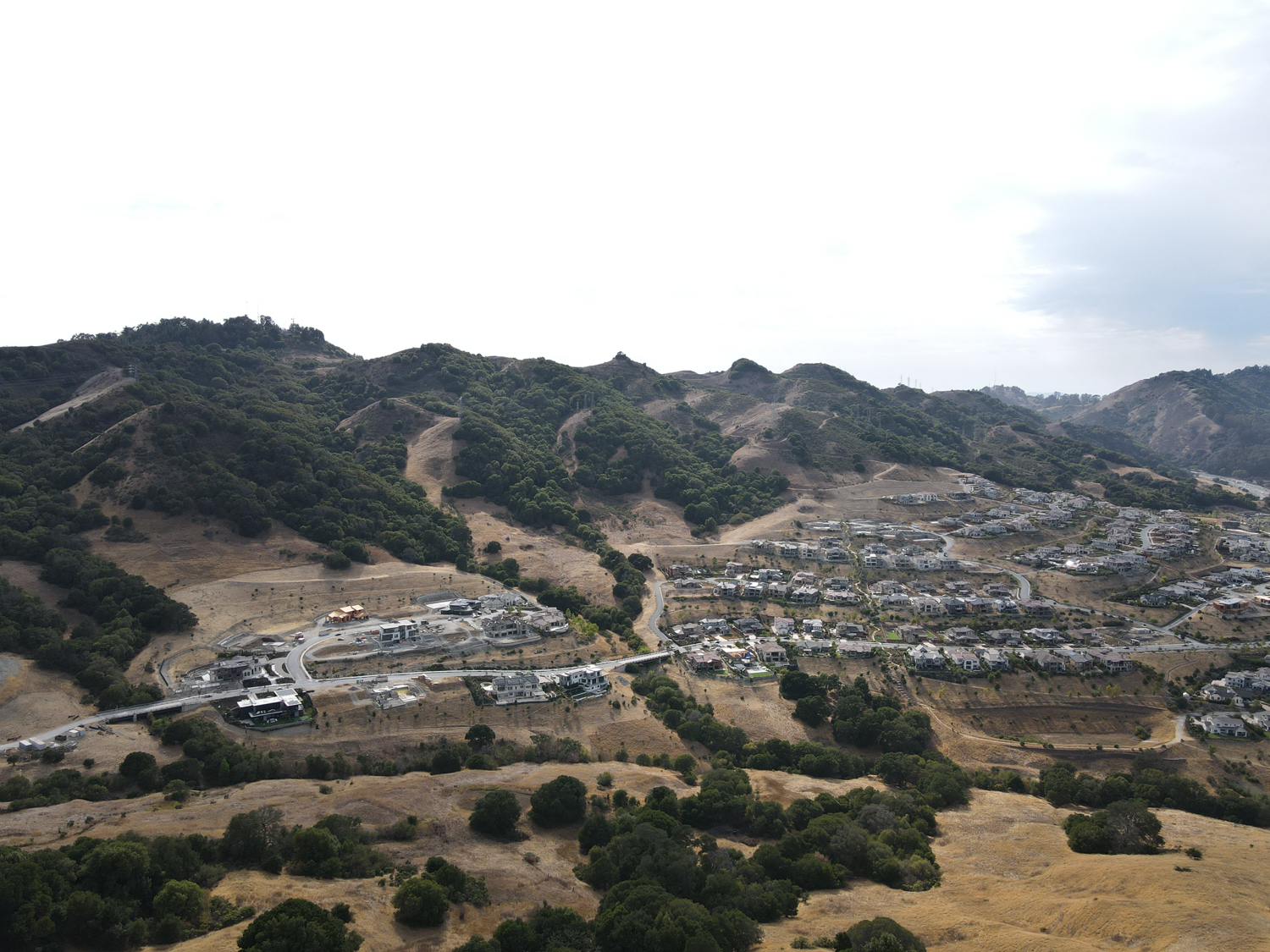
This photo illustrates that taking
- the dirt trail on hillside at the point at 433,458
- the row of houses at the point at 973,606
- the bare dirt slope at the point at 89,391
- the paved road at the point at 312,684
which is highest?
the bare dirt slope at the point at 89,391

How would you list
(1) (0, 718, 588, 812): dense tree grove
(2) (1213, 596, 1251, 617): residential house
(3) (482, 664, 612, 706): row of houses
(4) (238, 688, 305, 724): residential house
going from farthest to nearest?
(2) (1213, 596, 1251, 617): residential house
(3) (482, 664, 612, 706): row of houses
(4) (238, 688, 305, 724): residential house
(1) (0, 718, 588, 812): dense tree grove

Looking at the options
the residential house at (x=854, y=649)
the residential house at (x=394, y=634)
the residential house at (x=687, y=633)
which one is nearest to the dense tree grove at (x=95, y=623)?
the residential house at (x=394, y=634)

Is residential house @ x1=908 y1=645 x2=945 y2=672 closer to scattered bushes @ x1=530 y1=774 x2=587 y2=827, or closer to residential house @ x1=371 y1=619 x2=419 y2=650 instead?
scattered bushes @ x1=530 y1=774 x2=587 y2=827

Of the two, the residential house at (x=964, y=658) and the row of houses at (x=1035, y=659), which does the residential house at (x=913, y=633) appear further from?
the residential house at (x=964, y=658)

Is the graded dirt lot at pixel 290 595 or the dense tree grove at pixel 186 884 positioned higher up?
the graded dirt lot at pixel 290 595

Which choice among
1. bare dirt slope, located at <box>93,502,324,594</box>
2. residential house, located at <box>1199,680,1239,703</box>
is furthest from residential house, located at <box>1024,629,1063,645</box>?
bare dirt slope, located at <box>93,502,324,594</box>

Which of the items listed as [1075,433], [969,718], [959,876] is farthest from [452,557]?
[1075,433]

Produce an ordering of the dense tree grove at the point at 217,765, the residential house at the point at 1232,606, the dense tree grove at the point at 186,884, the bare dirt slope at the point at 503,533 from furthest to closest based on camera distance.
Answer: the bare dirt slope at the point at 503,533 → the residential house at the point at 1232,606 → the dense tree grove at the point at 217,765 → the dense tree grove at the point at 186,884

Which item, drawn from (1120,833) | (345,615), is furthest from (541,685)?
(1120,833)
